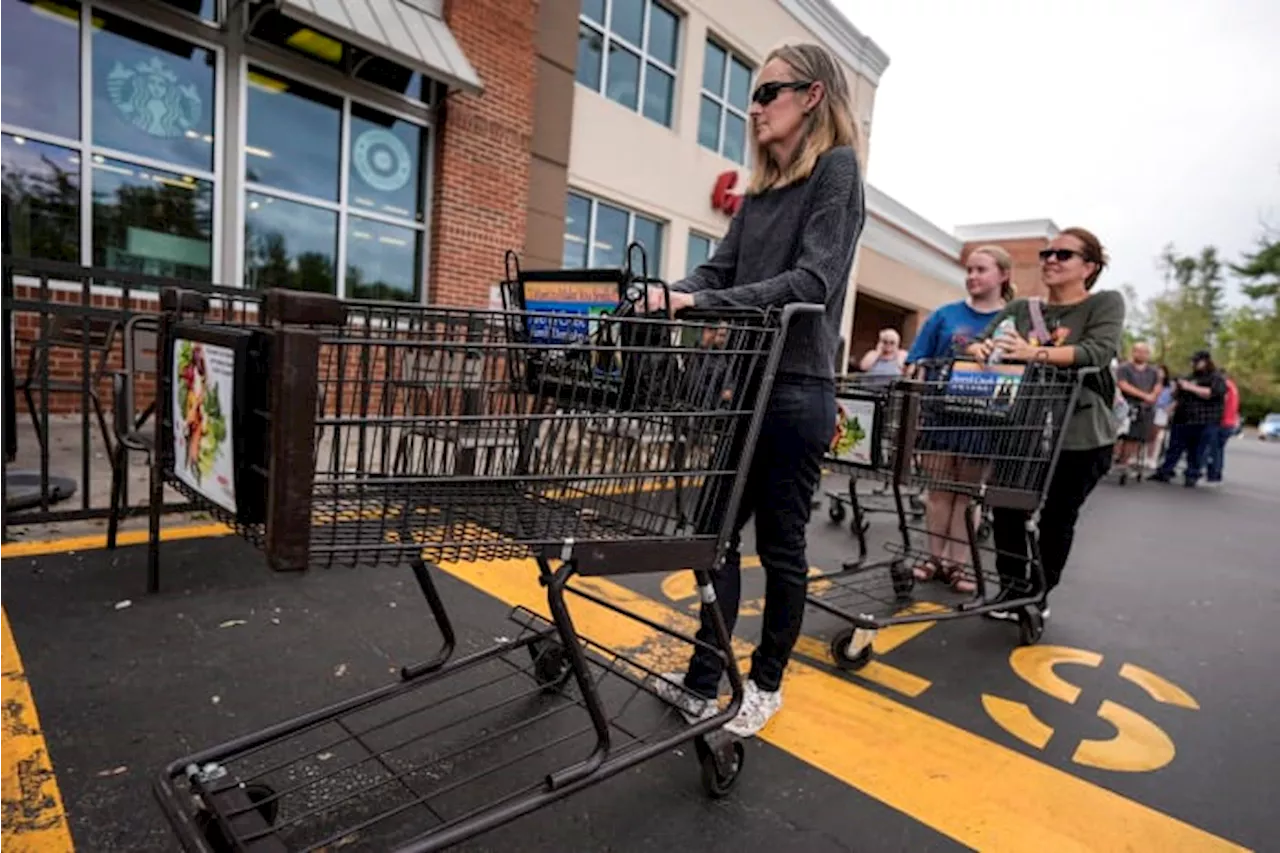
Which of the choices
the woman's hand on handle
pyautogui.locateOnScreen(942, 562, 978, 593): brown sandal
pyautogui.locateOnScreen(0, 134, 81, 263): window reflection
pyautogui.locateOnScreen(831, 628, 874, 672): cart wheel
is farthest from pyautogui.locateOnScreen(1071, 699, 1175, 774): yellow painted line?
pyautogui.locateOnScreen(0, 134, 81, 263): window reflection

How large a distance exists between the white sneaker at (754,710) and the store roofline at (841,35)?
13979mm

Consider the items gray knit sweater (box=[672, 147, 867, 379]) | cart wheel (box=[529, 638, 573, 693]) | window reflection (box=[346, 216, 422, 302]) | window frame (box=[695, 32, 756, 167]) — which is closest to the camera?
gray knit sweater (box=[672, 147, 867, 379])

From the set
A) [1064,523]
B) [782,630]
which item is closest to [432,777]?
[782,630]

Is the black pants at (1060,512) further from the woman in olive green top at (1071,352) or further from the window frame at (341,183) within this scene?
the window frame at (341,183)

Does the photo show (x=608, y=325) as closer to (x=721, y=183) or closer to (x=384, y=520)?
(x=384, y=520)

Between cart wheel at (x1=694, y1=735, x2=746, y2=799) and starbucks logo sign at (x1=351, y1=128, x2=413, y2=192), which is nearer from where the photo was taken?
cart wheel at (x1=694, y1=735, x2=746, y2=799)

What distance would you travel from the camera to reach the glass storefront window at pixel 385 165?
25.7 ft

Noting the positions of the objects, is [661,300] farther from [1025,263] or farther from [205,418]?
[1025,263]

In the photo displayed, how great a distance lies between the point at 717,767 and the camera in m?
1.95

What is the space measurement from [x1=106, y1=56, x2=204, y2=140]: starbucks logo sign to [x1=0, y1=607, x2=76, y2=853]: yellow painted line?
599 cm

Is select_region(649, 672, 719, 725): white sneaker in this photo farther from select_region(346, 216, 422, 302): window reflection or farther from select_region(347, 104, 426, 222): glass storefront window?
select_region(347, 104, 426, 222): glass storefront window

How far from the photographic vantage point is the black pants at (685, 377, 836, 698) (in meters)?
2.18

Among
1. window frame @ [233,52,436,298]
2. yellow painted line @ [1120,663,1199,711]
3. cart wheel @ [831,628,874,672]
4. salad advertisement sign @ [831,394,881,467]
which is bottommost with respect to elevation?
yellow painted line @ [1120,663,1199,711]

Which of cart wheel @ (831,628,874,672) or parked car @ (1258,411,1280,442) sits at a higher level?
parked car @ (1258,411,1280,442)
